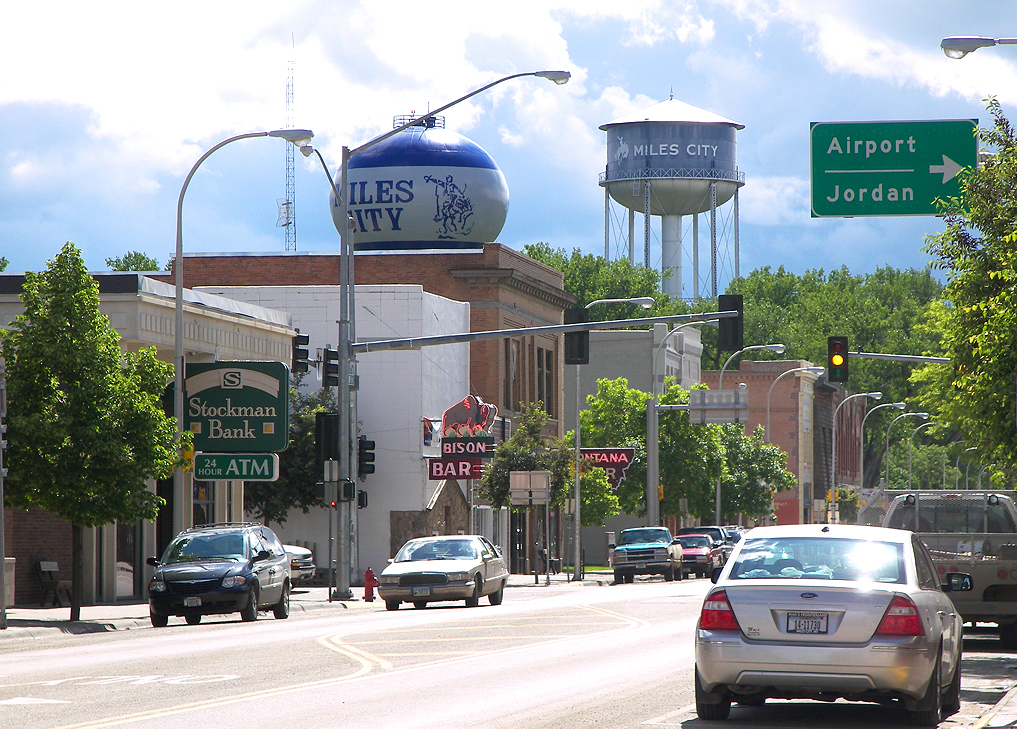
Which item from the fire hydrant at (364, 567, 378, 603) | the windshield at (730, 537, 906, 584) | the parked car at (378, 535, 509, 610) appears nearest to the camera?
the windshield at (730, 537, 906, 584)

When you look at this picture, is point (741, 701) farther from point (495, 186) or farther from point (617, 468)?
point (495, 186)

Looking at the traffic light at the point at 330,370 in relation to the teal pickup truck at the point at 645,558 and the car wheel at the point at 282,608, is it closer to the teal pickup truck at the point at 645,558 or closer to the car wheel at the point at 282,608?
the car wheel at the point at 282,608

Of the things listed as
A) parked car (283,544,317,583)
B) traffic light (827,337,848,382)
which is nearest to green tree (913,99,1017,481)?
traffic light (827,337,848,382)

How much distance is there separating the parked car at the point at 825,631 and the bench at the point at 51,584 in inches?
855

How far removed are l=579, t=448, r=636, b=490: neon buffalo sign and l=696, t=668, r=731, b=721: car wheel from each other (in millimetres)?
41720

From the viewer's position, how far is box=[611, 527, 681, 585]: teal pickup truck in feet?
155

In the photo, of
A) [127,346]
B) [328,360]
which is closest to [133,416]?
[127,346]

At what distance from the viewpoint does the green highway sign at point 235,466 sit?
110 ft

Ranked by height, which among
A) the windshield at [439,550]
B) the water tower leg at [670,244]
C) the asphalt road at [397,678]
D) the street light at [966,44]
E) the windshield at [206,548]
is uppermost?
the water tower leg at [670,244]

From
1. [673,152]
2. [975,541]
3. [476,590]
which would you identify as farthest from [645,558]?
[673,152]

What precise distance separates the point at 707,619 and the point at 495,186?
46.0 metres

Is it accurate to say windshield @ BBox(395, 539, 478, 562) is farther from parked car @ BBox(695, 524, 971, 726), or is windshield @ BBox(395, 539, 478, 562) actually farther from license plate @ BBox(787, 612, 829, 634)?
license plate @ BBox(787, 612, 829, 634)

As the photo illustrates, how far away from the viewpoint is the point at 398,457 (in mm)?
48188

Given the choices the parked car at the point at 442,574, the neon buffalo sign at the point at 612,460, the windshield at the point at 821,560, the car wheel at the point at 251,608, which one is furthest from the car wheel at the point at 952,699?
the neon buffalo sign at the point at 612,460
